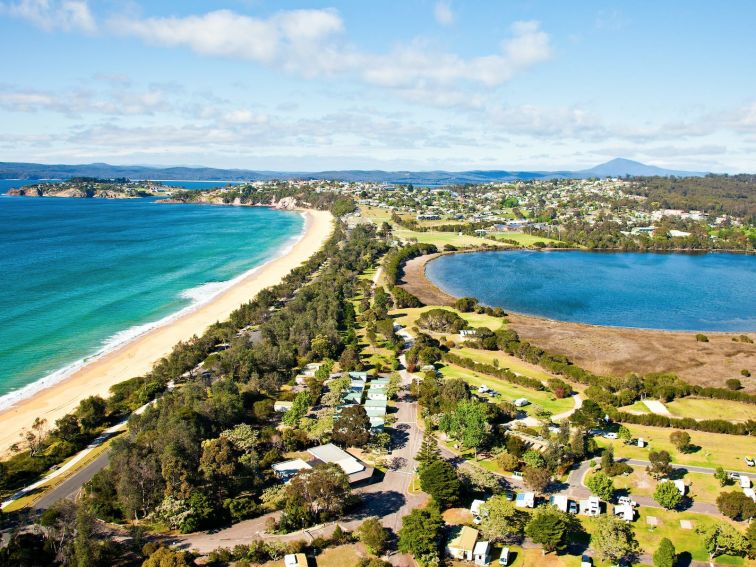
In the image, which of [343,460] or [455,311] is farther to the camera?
[455,311]

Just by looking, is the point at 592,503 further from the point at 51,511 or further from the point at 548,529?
the point at 51,511

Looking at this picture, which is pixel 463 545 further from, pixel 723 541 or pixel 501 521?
pixel 723 541

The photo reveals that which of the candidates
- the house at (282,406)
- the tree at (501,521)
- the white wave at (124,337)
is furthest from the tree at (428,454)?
the white wave at (124,337)

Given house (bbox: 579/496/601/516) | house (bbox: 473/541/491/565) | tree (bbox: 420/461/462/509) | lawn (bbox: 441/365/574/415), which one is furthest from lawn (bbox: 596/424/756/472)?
house (bbox: 473/541/491/565)

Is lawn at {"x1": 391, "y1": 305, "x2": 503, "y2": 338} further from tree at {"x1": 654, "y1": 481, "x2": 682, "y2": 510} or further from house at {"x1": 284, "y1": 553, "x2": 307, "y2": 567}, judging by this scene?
house at {"x1": 284, "y1": 553, "x2": 307, "y2": 567}

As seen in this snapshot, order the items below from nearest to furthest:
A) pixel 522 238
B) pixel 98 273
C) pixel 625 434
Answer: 1. pixel 625 434
2. pixel 98 273
3. pixel 522 238

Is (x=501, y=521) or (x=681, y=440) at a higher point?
(x=681, y=440)

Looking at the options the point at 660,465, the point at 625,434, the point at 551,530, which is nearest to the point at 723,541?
the point at 660,465

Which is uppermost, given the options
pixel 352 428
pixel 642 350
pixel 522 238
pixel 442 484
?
pixel 522 238
